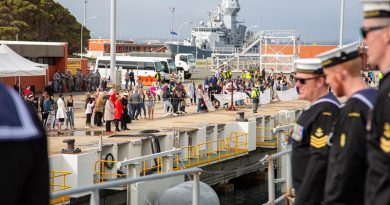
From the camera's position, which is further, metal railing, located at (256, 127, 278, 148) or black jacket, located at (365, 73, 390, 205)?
metal railing, located at (256, 127, 278, 148)

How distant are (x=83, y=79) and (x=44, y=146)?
168 feet

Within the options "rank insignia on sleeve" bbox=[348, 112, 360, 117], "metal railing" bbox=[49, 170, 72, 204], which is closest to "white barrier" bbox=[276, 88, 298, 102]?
"metal railing" bbox=[49, 170, 72, 204]

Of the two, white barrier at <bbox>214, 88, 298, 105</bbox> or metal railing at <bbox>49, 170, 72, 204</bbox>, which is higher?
white barrier at <bbox>214, 88, 298, 105</bbox>

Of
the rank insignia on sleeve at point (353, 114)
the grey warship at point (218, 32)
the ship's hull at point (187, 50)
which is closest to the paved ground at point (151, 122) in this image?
the rank insignia on sleeve at point (353, 114)

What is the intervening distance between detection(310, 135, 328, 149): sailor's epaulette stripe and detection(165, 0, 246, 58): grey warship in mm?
131203

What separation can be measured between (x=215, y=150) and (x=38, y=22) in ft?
180

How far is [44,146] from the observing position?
96.3 inches

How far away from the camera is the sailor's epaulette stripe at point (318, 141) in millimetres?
5125

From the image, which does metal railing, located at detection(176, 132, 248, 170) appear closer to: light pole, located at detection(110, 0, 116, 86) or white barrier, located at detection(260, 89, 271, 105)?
light pole, located at detection(110, 0, 116, 86)

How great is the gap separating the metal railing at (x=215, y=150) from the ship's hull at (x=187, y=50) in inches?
3733

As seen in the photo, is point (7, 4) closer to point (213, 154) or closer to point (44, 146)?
A: point (213, 154)

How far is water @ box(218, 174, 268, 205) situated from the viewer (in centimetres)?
3011

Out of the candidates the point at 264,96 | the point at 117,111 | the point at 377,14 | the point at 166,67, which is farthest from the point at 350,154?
the point at 166,67

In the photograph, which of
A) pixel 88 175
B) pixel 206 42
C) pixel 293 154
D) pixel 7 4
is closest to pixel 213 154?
pixel 88 175
